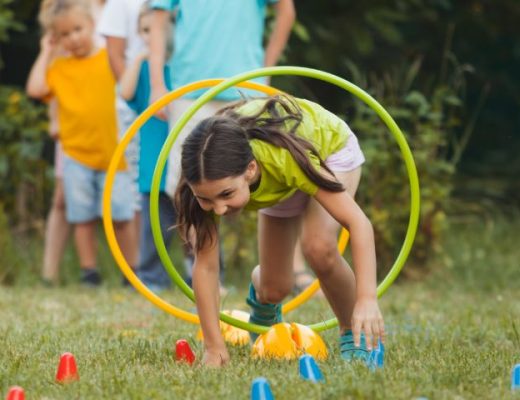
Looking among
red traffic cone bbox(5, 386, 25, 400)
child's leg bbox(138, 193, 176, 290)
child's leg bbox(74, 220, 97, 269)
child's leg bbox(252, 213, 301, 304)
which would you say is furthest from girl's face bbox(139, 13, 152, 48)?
red traffic cone bbox(5, 386, 25, 400)

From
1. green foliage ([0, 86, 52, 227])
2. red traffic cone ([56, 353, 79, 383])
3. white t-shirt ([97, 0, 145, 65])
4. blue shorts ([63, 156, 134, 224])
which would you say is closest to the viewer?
red traffic cone ([56, 353, 79, 383])

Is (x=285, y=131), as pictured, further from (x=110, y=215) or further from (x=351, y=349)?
(x=110, y=215)

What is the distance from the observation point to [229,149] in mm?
3531

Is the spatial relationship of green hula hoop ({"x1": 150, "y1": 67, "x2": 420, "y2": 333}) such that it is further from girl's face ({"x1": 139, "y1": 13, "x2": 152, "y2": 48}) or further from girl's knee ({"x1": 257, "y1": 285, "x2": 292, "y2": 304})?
girl's face ({"x1": 139, "y1": 13, "x2": 152, "y2": 48})

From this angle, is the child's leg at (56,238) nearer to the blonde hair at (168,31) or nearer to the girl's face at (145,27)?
the girl's face at (145,27)

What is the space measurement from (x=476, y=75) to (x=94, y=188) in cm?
454

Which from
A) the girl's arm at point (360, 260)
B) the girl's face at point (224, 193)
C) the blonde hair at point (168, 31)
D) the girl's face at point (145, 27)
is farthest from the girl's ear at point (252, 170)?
the girl's face at point (145, 27)

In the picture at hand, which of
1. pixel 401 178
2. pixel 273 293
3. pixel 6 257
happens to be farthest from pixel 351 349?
pixel 6 257

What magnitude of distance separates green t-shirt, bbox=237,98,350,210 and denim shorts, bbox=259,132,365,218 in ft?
0.09

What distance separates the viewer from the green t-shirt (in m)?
3.63

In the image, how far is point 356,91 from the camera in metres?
3.99

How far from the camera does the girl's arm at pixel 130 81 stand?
6.00 m

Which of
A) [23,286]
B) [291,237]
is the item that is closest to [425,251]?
[23,286]

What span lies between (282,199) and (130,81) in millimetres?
2325
